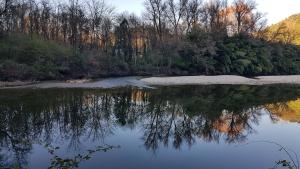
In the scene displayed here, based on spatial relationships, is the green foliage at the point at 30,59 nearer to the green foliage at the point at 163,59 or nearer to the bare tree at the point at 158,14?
the green foliage at the point at 163,59

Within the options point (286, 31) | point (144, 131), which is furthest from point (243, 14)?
point (144, 131)

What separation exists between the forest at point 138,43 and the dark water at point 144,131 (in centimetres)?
1902

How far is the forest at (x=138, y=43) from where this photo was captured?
143 feet

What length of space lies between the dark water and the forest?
19.0 metres

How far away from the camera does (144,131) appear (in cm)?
1513

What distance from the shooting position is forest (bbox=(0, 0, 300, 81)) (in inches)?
1720

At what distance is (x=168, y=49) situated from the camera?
53.4 m

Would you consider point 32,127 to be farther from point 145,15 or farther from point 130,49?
point 145,15

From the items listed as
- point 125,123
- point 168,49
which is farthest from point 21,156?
point 168,49

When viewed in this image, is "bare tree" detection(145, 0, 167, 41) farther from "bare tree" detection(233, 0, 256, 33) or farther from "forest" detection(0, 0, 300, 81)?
"bare tree" detection(233, 0, 256, 33)

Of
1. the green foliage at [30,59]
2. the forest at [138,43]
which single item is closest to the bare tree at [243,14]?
the forest at [138,43]

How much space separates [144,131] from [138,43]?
49.4m

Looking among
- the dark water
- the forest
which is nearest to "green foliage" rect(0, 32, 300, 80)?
the forest

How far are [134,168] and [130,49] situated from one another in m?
47.0
